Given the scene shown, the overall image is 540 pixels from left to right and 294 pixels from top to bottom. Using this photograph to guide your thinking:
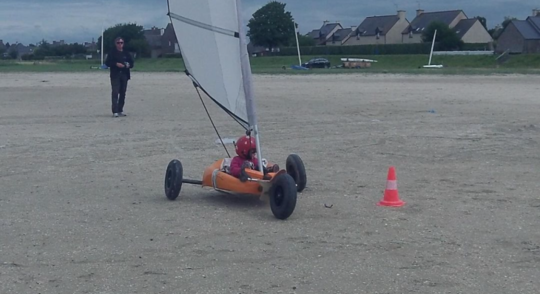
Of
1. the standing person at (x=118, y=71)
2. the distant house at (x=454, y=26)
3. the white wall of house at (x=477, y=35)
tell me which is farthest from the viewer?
the distant house at (x=454, y=26)

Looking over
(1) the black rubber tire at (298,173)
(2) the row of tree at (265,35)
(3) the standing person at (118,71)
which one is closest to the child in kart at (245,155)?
(1) the black rubber tire at (298,173)

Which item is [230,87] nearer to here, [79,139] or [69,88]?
[79,139]

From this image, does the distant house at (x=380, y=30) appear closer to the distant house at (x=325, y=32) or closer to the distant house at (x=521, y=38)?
A: the distant house at (x=325, y=32)

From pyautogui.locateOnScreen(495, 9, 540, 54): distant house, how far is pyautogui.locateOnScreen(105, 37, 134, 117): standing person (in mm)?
54852

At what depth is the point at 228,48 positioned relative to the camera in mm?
9164

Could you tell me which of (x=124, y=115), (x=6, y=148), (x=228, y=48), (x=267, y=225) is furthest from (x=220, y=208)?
(x=124, y=115)

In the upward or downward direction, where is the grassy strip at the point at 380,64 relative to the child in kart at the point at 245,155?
upward

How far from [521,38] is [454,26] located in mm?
21339

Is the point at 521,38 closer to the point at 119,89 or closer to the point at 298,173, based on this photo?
the point at 119,89

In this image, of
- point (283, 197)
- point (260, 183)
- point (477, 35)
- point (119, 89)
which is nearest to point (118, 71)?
point (119, 89)

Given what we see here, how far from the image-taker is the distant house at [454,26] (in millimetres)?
90000

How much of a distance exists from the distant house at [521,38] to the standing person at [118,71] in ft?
180

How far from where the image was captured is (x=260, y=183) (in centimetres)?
882

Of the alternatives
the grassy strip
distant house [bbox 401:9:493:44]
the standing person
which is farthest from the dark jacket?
distant house [bbox 401:9:493:44]
